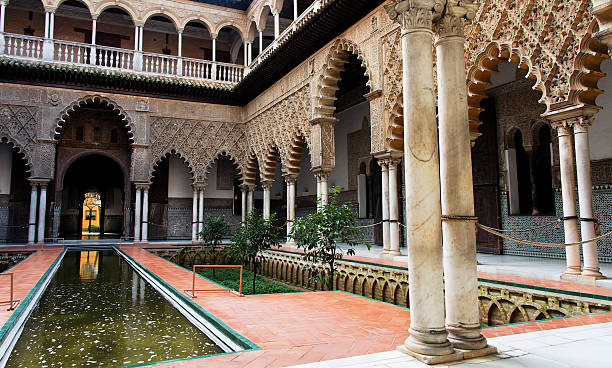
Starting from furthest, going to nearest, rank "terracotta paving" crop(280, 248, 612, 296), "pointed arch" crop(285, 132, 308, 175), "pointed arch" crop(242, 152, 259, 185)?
"pointed arch" crop(242, 152, 259, 185) < "pointed arch" crop(285, 132, 308, 175) < "terracotta paving" crop(280, 248, 612, 296)

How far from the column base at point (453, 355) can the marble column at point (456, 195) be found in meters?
0.03

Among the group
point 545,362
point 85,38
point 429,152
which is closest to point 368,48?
point 429,152

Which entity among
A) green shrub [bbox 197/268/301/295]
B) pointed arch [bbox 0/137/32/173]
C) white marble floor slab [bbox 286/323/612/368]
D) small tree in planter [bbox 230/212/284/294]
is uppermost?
pointed arch [bbox 0/137/32/173]

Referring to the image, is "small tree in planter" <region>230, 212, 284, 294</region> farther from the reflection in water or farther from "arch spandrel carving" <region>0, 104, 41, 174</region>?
"arch spandrel carving" <region>0, 104, 41, 174</region>

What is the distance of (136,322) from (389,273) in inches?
144

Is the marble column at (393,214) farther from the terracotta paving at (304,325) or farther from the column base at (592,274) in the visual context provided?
the column base at (592,274)

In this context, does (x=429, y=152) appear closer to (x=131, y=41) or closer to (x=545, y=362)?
(x=545, y=362)

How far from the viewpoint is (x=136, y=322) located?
188 inches

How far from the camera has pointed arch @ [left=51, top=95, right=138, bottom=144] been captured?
1375 centimetres

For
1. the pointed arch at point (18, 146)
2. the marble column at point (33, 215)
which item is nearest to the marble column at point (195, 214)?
the marble column at point (33, 215)

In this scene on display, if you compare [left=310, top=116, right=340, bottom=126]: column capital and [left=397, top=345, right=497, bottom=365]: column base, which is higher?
[left=310, top=116, right=340, bottom=126]: column capital

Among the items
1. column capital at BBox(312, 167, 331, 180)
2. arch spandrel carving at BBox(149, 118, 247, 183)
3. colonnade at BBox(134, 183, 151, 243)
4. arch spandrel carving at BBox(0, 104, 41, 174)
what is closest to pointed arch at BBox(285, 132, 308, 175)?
column capital at BBox(312, 167, 331, 180)

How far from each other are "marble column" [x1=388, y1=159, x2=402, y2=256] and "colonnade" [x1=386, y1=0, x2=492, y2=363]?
5.44 meters

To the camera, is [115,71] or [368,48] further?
[115,71]
